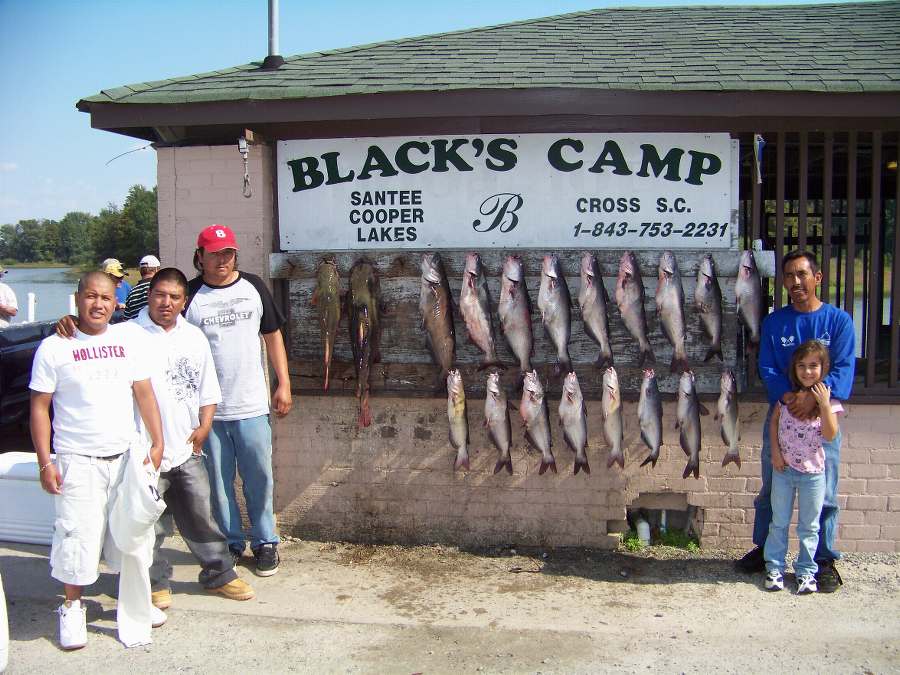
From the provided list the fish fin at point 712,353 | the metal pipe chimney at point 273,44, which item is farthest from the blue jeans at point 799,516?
the metal pipe chimney at point 273,44

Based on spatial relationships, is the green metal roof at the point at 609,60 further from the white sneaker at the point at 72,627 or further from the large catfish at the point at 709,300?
the white sneaker at the point at 72,627

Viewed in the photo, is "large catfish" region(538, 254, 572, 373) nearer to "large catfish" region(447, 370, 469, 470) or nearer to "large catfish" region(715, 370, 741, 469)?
"large catfish" region(447, 370, 469, 470)

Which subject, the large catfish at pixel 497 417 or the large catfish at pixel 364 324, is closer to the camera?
the large catfish at pixel 497 417

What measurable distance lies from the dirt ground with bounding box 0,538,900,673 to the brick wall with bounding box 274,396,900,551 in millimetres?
190

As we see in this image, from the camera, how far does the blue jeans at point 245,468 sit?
15.4ft

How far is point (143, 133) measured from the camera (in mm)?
5547

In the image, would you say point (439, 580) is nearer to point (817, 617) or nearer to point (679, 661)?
point (679, 661)

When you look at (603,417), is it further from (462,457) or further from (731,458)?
(462,457)

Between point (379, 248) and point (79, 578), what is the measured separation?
2.71 metres

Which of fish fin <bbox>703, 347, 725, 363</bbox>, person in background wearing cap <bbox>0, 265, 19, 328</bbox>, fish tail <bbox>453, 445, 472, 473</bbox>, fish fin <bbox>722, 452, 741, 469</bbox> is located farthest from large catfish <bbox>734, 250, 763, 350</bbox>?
person in background wearing cap <bbox>0, 265, 19, 328</bbox>

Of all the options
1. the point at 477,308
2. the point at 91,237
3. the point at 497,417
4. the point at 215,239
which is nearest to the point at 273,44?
the point at 215,239

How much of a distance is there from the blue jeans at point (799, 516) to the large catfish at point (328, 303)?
9.39ft

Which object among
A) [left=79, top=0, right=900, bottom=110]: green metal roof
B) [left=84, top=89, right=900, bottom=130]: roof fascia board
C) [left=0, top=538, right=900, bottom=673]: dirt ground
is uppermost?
[left=79, top=0, right=900, bottom=110]: green metal roof

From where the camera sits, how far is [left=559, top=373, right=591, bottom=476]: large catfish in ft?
15.9
